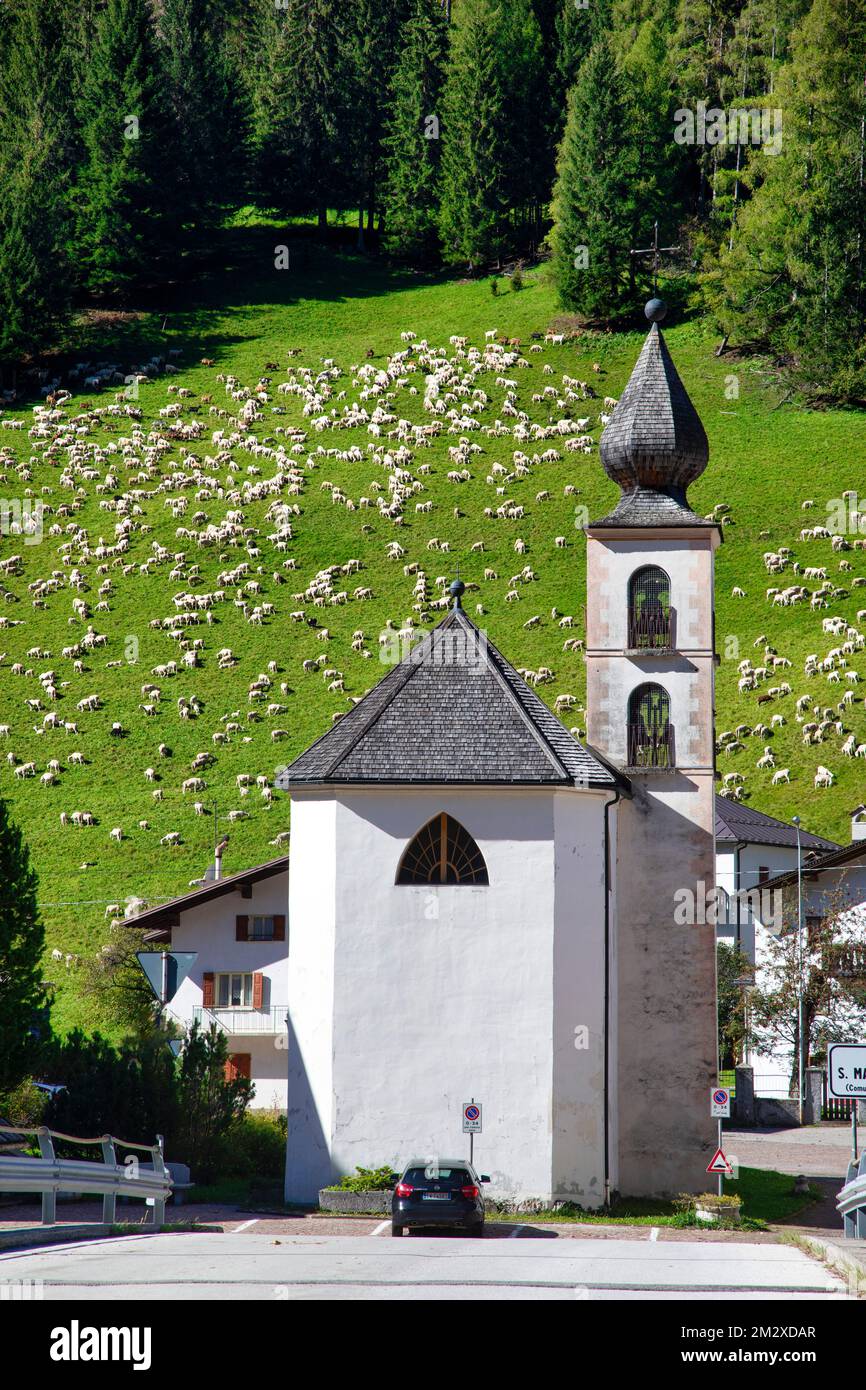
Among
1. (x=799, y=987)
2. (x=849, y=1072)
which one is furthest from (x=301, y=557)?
(x=849, y=1072)

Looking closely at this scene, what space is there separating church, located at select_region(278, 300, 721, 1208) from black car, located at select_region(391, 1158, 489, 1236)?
422 cm

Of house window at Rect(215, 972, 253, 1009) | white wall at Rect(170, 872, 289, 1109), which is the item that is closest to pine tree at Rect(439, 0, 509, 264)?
white wall at Rect(170, 872, 289, 1109)

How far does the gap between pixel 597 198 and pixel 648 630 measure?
6806cm

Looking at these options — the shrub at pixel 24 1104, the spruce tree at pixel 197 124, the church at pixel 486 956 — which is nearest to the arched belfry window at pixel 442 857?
the church at pixel 486 956

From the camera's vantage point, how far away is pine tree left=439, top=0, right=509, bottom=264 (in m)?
106

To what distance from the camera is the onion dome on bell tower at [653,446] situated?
1314 inches

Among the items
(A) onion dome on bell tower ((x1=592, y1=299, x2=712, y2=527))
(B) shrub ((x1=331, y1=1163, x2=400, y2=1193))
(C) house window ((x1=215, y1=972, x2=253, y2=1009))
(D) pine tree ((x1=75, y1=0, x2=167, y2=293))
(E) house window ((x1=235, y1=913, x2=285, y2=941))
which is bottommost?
(B) shrub ((x1=331, y1=1163, x2=400, y2=1193))

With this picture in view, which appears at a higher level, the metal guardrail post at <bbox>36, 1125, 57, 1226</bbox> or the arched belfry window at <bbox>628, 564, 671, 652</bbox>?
the arched belfry window at <bbox>628, 564, 671, 652</bbox>

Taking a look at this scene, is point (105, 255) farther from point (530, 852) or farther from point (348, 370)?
point (530, 852)

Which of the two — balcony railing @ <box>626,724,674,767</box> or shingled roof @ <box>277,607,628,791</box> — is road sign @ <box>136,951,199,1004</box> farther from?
balcony railing @ <box>626,724,674,767</box>

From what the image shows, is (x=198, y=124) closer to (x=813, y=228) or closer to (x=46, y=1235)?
(x=813, y=228)

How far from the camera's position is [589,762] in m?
28.9

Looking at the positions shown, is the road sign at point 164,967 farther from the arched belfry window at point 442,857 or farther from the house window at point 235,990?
the house window at point 235,990

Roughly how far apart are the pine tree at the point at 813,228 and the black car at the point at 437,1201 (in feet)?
223
